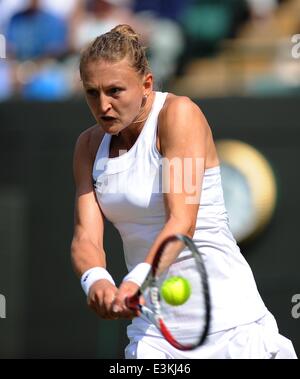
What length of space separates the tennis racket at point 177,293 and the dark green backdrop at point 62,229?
13.4ft

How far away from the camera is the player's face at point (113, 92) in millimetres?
4273

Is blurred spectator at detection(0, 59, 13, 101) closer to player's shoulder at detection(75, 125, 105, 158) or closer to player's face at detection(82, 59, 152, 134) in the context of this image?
player's shoulder at detection(75, 125, 105, 158)

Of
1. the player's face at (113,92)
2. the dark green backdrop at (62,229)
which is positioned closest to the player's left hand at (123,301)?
the player's face at (113,92)

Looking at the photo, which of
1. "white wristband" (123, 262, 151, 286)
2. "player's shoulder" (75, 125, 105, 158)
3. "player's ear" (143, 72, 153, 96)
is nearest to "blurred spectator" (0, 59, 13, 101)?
"player's shoulder" (75, 125, 105, 158)

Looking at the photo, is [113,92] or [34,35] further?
[34,35]

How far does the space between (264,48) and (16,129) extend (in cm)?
206

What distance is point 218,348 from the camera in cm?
454

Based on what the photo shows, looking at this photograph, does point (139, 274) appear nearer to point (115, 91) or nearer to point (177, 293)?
point (177, 293)

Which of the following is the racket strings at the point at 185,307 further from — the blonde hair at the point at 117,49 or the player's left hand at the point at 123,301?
the blonde hair at the point at 117,49

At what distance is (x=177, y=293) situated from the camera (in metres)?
4.29

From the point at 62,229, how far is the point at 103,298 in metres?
4.84

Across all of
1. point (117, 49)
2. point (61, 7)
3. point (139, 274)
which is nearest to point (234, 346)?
point (139, 274)
